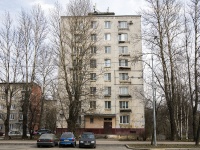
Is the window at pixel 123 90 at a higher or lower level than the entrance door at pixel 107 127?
higher

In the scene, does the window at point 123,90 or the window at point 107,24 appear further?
the window at point 107,24

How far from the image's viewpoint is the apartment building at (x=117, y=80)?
5419 cm

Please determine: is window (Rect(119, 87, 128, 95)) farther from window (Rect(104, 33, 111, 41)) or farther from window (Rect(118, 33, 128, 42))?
window (Rect(104, 33, 111, 41))

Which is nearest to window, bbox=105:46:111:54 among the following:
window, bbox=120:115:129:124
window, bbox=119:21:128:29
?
window, bbox=119:21:128:29

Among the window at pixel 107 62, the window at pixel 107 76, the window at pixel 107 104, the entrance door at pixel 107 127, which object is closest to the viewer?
the entrance door at pixel 107 127

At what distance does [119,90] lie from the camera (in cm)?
5606

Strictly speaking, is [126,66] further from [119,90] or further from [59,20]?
[59,20]

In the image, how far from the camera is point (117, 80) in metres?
56.4

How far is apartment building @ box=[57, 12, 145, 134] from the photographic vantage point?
178ft

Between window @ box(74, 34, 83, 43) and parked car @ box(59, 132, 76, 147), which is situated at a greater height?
window @ box(74, 34, 83, 43)

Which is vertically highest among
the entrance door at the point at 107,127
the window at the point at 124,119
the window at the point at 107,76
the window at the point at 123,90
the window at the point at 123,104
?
the window at the point at 107,76

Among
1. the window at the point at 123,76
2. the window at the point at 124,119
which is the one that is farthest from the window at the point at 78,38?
the window at the point at 124,119

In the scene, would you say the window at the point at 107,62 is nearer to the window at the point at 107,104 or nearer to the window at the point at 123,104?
the window at the point at 107,104

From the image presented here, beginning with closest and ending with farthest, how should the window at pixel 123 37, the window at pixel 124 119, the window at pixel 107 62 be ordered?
the window at pixel 124 119
the window at pixel 107 62
the window at pixel 123 37
